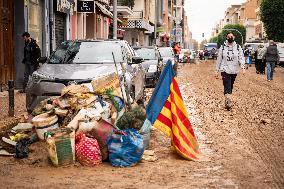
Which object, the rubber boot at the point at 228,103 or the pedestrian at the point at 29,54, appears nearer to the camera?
the rubber boot at the point at 228,103

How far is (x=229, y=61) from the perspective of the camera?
13.3 meters

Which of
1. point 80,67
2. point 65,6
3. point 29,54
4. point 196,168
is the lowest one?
point 196,168

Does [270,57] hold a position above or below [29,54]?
below

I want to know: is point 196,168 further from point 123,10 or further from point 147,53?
point 123,10

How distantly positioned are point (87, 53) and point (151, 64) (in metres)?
8.76

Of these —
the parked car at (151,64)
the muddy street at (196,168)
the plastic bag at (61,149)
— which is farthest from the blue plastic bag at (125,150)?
the parked car at (151,64)

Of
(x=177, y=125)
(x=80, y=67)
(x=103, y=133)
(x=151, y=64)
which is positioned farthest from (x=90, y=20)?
(x=103, y=133)

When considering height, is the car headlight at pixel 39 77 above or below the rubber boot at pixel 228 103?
above

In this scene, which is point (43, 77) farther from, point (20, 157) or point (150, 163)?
point (150, 163)

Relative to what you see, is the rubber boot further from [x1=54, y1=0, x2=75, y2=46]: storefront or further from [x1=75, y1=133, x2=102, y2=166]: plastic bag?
[x1=54, y1=0, x2=75, y2=46]: storefront

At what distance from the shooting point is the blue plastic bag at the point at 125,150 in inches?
278

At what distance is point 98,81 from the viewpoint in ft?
30.5

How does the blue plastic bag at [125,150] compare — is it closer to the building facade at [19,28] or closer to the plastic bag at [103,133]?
the plastic bag at [103,133]

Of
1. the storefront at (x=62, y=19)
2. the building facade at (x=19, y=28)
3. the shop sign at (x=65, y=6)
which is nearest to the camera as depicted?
the building facade at (x=19, y=28)
